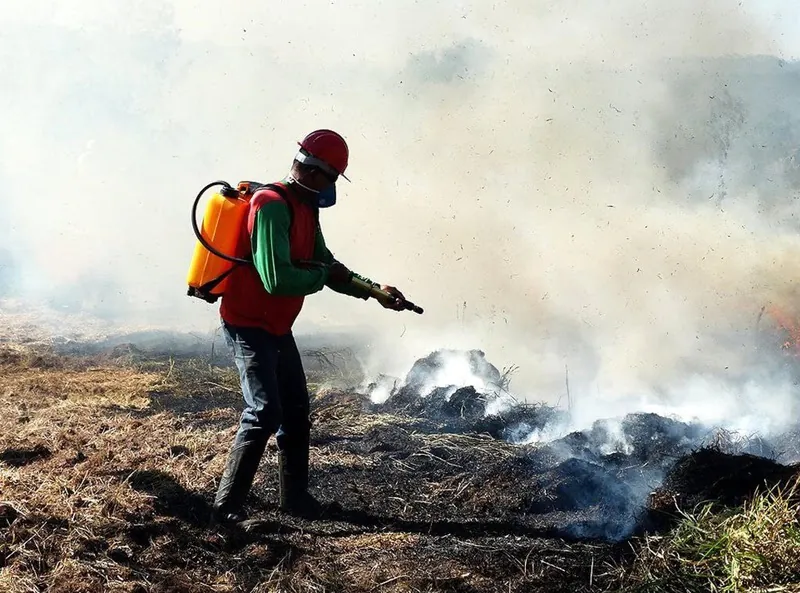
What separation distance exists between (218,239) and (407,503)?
2.07 metres

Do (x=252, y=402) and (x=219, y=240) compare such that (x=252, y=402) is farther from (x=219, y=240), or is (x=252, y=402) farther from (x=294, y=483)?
(x=219, y=240)

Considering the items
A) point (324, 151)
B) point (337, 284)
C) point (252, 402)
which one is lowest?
point (252, 402)

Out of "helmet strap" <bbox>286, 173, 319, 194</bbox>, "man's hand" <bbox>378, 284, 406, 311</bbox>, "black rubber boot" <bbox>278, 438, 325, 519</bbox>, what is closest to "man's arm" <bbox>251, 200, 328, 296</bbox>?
"helmet strap" <bbox>286, 173, 319, 194</bbox>

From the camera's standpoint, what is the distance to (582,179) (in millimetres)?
14945

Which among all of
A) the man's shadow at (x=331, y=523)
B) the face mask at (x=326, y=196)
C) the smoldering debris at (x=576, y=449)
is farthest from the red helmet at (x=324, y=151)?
the smoldering debris at (x=576, y=449)

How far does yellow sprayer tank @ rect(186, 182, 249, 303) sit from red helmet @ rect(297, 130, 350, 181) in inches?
17.4

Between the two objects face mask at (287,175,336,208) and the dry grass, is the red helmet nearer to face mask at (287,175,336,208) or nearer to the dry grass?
face mask at (287,175,336,208)

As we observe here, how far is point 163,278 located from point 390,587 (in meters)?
15.7

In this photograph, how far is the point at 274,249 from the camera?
3.71 m

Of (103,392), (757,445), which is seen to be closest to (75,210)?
(103,392)

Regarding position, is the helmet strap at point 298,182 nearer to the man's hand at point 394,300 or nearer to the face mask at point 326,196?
the face mask at point 326,196

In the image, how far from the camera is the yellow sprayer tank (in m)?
3.88

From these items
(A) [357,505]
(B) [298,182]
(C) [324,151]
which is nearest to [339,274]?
(B) [298,182]

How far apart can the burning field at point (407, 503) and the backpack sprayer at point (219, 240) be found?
1.35 meters
